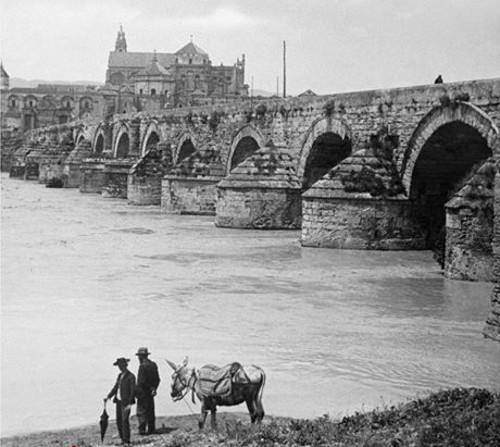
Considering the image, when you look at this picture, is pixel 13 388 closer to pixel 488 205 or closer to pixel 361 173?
pixel 488 205

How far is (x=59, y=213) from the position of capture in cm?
2678

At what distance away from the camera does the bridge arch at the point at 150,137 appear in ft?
120

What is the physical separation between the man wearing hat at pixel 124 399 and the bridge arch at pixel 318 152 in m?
15.4

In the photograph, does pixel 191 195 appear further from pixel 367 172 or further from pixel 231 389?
pixel 231 389

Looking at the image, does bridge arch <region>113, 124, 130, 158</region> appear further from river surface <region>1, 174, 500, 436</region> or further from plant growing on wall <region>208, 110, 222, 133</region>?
river surface <region>1, 174, 500, 436</region>

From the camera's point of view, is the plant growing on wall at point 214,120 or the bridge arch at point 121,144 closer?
the plant growing on wall at point 214,120

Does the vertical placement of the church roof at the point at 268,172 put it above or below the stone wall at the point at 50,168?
below

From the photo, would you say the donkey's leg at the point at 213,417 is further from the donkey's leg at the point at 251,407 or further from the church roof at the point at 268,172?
the church roof at the point at 268,172

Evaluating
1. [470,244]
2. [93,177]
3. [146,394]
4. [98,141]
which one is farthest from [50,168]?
[146,394]

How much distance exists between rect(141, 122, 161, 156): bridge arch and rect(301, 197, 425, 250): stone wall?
1967 centimetres

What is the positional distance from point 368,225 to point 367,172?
1116 millimetres

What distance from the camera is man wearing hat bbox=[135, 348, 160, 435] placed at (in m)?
6.08

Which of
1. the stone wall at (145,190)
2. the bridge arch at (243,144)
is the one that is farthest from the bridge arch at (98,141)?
the bridge arch at (243,144)

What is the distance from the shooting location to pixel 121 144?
44.2 meters
